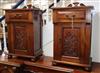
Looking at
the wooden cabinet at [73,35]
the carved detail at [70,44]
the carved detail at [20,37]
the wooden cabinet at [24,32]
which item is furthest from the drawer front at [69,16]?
the carved detail at [20,37]

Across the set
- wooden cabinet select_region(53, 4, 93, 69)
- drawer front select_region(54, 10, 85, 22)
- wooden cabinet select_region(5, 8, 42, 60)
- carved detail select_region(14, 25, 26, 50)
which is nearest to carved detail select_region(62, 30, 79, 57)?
wooden cabinet select_region(53, 4, 93, 69)

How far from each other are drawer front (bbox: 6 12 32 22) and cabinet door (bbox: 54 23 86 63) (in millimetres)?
389

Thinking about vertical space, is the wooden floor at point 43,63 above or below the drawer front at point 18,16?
below

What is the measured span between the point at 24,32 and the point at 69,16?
0.65 m

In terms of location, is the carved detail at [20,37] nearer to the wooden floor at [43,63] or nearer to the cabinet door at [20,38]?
the cabinet door at [20,38]

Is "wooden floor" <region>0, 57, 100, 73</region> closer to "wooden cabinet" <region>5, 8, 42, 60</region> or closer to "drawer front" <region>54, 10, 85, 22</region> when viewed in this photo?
"wooden cabinet" <region>5, 8, 42, 60</region>

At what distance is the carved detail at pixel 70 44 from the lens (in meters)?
1.72

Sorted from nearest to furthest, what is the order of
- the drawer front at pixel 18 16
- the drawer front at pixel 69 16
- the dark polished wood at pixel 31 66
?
1. the drawer front at pixel 69 16
2. the dark polished wood at pixel 31 66
3. the drawer front at pixel 18 16

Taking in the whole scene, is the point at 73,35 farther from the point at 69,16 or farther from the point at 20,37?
the point at 20,37

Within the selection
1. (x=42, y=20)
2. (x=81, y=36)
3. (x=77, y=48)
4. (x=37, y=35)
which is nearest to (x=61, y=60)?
(x=77, y=48)

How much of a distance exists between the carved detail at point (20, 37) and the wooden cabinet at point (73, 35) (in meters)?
0.45

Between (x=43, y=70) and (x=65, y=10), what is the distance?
0.77 meters

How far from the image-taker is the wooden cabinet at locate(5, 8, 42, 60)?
76.5 inches

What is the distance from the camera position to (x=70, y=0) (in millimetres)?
2098
